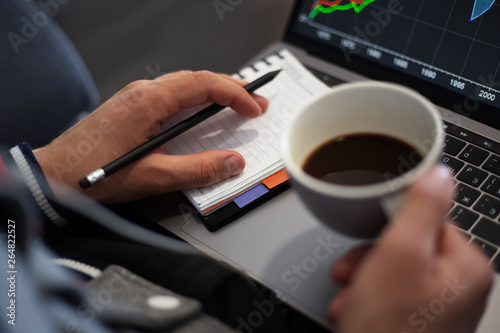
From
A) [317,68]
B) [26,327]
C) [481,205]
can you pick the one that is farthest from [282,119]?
[26,327]

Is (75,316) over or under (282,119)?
under

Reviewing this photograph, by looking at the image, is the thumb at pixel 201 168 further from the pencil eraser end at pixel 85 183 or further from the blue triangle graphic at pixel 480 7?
the blue triangle graphic at pixel 480 7

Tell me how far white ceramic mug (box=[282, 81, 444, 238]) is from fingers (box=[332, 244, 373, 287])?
2cm

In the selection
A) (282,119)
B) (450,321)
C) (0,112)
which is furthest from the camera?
(0,112)

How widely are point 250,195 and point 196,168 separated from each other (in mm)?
71

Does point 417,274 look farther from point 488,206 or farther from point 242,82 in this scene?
point 242,82

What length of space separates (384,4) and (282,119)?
8.5 inches

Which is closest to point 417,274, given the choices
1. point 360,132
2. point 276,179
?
point 360,132

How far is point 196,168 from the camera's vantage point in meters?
0.53

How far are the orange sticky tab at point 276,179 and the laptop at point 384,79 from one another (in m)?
0.02

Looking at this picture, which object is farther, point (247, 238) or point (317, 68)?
point (317, 68)

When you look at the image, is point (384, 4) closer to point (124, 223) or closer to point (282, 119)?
point (282, 119)

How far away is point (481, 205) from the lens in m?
0.50

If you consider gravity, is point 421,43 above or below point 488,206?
above
